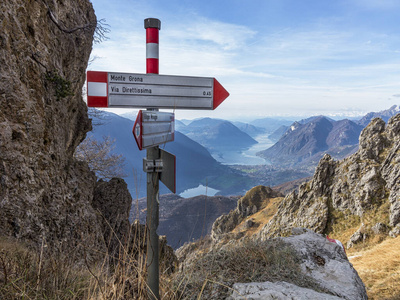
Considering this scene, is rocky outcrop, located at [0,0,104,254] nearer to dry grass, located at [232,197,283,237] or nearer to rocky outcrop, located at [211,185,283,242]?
dry grass, located at [232,197,283,237]

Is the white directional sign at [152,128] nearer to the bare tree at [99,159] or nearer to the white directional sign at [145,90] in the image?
the white directional sign at [145,90]

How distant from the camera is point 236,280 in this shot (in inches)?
130

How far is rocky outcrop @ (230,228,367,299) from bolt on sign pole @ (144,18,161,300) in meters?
0.88

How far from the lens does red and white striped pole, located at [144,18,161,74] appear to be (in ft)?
8.19

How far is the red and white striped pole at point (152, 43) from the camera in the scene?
250 cm

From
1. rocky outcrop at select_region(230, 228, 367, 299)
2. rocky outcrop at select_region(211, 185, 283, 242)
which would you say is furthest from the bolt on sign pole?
rocky outcrop at select_region(211, 185, 283, 242)

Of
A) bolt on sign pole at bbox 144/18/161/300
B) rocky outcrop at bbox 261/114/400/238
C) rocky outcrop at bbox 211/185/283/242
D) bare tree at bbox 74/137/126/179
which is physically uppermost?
bolt on sign pole at bbox 144/18/161/300

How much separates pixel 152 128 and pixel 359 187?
33.5 metres

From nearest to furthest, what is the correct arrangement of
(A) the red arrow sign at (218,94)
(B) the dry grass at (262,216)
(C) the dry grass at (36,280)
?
(C) the dry grass at (36,280) < (A) the red arrow sign at (218,94) < (B) the dry grass at (262,216)

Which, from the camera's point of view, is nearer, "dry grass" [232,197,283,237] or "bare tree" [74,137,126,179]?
"bare tree" [74,137,126,179]

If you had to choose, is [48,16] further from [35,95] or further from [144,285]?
[144,285]

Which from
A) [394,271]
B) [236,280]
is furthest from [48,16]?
[394,271]

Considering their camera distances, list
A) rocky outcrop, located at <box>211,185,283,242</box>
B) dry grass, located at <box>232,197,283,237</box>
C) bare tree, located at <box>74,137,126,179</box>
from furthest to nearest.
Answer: rocky outcrop, located at <box>211,185,283,242</box>
dry grass, located at <box>232,197,283,237</box>
bare tree, located at <box>74,137,126,179</box>

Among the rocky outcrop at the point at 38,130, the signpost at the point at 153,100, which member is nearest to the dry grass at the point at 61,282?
the signpost at the point at 153,100
